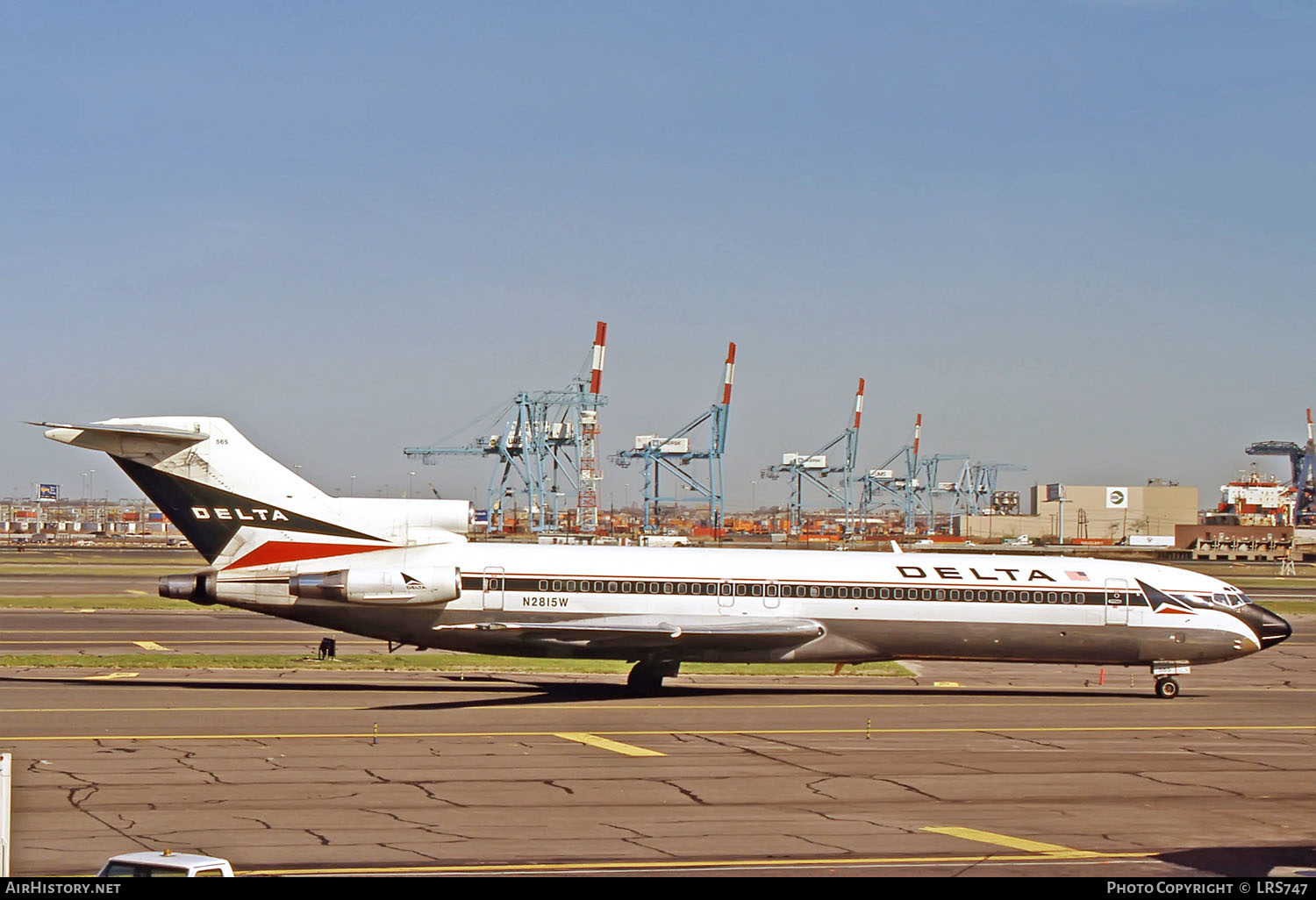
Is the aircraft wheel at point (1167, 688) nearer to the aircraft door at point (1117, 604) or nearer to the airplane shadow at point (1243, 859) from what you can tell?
the aircraft door at point (1117, 604)

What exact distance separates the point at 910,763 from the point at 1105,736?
18.8 feet

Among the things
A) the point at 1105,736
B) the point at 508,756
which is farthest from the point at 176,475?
the point at 1105,736

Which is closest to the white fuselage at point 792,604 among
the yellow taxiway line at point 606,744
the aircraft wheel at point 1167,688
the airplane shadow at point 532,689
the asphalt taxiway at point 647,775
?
the aircraft wheel at point 1167,688

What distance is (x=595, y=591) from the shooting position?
29.3 meters

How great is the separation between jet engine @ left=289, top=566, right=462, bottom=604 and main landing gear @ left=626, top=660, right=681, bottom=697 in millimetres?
4751

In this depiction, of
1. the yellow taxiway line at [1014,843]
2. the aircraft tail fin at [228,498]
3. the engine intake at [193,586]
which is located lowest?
the yellow taxiway line at [1014,843]

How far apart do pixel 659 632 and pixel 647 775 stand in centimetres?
913

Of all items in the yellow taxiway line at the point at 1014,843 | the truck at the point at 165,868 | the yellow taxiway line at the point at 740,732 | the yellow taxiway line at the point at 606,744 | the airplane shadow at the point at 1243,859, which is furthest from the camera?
the yellow taxiway line at the point at 740,732

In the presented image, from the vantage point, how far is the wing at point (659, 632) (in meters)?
28.6

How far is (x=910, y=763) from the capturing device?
21.1 m

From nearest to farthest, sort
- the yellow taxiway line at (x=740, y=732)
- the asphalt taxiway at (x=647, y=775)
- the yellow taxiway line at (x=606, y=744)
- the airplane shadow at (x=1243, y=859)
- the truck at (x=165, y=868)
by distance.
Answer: the truck at (x=165, y=868), the airplane shadow at (x=1243, y=859), the asphalt taxiway at (x=647, y=775), the yellow taxiway line at (x=606, y=744), the yellow taxiway line at (x=740, y=732)

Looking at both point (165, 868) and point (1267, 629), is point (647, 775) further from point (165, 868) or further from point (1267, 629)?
point (1267, 629)

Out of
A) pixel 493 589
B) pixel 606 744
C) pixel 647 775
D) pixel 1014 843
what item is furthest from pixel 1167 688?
pixel 1014 843

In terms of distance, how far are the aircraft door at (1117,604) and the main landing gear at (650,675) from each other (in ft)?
35.1
